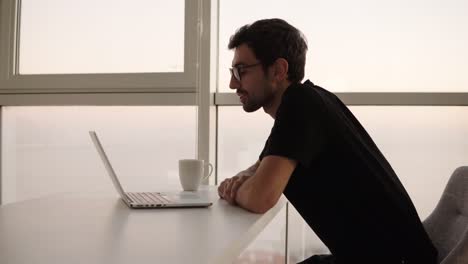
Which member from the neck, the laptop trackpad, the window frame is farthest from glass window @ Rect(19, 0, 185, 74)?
the laptop trackpad

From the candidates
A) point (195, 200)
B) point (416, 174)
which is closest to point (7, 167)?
point (195, 200)

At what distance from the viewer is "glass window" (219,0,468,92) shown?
228 centimetres

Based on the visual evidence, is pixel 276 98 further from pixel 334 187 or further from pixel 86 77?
pixel 86 77

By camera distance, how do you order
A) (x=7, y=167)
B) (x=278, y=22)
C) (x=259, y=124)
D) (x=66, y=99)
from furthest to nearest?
1. (x=7, y=167)
2. (x=66, y=99)
3. (x=259, y=124)
4. (x=278, y=22)

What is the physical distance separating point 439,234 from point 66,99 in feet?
6.64

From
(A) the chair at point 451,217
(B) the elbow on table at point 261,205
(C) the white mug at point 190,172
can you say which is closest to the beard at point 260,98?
(C) the white mug at point 190,172

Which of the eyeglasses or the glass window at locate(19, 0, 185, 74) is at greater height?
the glass window at locate(19, 0, 185, 74)

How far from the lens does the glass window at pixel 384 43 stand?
7.47 ft

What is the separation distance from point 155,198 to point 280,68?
2.03 feet

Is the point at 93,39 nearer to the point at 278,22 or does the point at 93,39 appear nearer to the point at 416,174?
the point at 278,22

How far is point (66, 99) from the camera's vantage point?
8.76ft

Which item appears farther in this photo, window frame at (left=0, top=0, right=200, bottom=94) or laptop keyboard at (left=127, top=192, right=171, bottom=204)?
window frame at (left=0, top=0, right=200, bottom=94)

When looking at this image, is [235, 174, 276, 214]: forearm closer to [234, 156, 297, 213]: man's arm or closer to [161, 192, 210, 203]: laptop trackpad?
[234, 156, 297, 213]: man's arm

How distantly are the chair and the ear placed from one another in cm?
63
